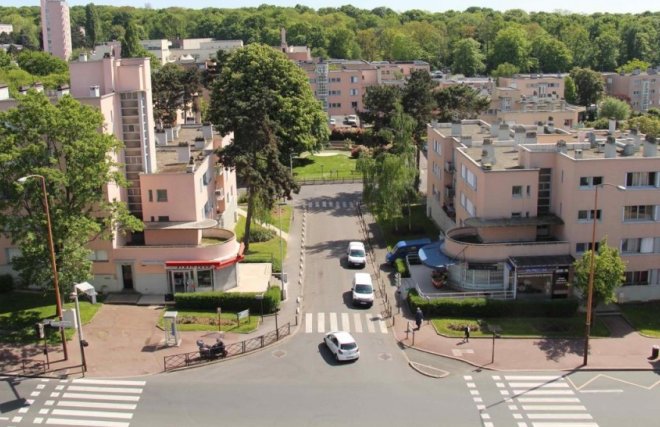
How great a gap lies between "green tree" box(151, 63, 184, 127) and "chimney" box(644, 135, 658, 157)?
77468mm

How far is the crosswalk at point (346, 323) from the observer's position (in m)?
48.8

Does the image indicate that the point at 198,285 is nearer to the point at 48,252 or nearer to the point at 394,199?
the point at 48,252

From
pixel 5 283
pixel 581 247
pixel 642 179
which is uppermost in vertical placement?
pixel 642 179

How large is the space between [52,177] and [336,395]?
2322 cm

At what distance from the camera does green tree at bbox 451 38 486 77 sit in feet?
636

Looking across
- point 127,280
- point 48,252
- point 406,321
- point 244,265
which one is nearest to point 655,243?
point 406,321

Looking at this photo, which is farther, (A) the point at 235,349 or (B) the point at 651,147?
(B) the point at 651,147

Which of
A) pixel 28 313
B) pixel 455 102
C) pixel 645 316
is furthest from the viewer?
pixel 455 102

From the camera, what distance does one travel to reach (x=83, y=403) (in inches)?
1503

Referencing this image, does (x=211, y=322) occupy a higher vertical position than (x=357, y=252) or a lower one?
lower

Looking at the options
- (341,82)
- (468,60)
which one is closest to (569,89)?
(341,82)

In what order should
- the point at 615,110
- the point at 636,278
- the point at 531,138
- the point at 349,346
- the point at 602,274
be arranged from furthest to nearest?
the point at 615,110, the point at 531,138, the point at 636,278, the point at 602,274, the point at 349,346

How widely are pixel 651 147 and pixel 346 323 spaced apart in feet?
90.3

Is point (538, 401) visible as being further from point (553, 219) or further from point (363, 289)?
point (553, 219)
